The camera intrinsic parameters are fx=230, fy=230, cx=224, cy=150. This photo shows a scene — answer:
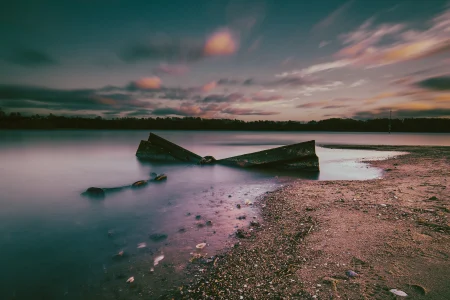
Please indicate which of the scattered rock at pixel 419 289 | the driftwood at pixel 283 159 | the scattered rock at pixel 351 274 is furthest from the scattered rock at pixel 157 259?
the driftwood at pixel 283 159

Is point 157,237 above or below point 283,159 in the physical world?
below

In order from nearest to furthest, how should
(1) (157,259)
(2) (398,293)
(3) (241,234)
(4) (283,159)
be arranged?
(2) (398,293), (1) (157,259), (3) (241,234), (4) (283,159)

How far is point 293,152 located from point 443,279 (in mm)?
10566

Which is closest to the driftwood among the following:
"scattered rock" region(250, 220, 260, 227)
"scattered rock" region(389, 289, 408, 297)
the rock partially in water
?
the rock partially in water

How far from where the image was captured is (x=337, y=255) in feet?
12.1

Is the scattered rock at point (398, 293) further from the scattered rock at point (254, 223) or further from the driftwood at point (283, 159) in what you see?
the driftwood at point (283, 159)

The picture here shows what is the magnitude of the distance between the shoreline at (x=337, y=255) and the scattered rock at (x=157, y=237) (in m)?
1.37

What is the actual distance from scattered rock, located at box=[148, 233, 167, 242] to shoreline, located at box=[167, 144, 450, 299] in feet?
4.49

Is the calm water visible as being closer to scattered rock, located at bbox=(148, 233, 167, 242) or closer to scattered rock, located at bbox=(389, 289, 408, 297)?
scattered rock, located at bbox=(148, 233, 167, 242)

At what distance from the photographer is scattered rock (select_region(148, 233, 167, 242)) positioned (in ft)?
16.0

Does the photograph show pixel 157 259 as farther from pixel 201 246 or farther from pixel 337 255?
pixel 337 255

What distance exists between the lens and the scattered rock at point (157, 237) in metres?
4.87

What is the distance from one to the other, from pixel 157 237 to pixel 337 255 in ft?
11.5

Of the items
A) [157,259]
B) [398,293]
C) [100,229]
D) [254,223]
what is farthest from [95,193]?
[398,293]
